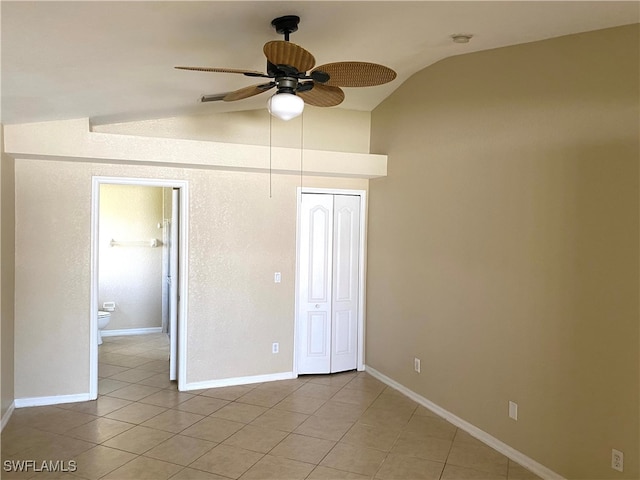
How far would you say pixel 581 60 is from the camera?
308 cm

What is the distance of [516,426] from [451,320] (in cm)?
100

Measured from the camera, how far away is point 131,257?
7461 millimetres

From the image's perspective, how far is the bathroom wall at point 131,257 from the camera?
7.32 m

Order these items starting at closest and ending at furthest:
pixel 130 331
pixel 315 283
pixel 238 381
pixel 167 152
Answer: pixel 167 152 < pixel 238 381 < pixel 315 283 < pixel 130 331

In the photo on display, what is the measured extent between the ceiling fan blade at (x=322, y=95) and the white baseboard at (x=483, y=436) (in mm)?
2787

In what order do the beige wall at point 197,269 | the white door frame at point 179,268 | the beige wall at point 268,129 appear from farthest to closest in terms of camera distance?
the beige wall at point 268,129, the white door frame at point 179,268, the beige wall at point 197,269

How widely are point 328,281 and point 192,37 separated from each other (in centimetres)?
338

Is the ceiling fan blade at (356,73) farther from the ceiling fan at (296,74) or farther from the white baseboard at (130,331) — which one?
the white baseboard at (130,331)

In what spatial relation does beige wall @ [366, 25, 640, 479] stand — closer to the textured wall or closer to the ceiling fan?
the textured wall

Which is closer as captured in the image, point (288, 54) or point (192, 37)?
point (288, 54)

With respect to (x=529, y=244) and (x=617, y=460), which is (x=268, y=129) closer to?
(x=529, y=244)

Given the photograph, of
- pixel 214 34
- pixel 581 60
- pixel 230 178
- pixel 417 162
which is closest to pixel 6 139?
pixel 230 178

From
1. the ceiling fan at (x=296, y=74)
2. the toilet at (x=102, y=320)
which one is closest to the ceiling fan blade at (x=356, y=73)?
the ceiling fan at (x=296, y=74)

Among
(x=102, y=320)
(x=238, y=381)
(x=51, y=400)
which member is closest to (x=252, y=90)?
(x=238, y=381)
